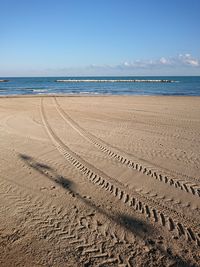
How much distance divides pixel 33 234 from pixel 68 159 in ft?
11.3

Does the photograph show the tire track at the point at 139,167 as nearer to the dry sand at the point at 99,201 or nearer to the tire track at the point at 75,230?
the dry sand at the point at 99,201

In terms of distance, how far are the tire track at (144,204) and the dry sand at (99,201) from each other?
0.06 feet

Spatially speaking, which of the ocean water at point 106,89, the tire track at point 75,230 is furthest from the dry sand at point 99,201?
the ocean water at point 106,89

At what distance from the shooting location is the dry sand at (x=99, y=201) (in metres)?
3.55

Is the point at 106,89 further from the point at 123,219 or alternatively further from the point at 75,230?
the point at 75,230

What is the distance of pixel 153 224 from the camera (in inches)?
165

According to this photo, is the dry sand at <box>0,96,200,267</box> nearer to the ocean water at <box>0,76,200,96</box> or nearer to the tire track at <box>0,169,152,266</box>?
the tire track at <box>0,169,152,266</box>

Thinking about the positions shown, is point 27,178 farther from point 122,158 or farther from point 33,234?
point 122,158

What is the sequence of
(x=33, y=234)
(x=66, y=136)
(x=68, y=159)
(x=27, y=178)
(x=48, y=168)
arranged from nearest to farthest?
(x=33, y=234), (x=27, y=178), (x=48, y=168), (x=68, y=159), (x=66, y=136)

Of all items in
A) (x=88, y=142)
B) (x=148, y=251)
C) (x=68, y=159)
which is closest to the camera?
(x=148, y=251)

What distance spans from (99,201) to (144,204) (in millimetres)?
866

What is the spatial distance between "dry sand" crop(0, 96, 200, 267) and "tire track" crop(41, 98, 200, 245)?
0.06ft

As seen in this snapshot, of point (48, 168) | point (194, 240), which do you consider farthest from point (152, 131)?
point (194, 240)

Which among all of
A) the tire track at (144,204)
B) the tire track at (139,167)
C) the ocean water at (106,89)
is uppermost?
the tire track at (144,204)
